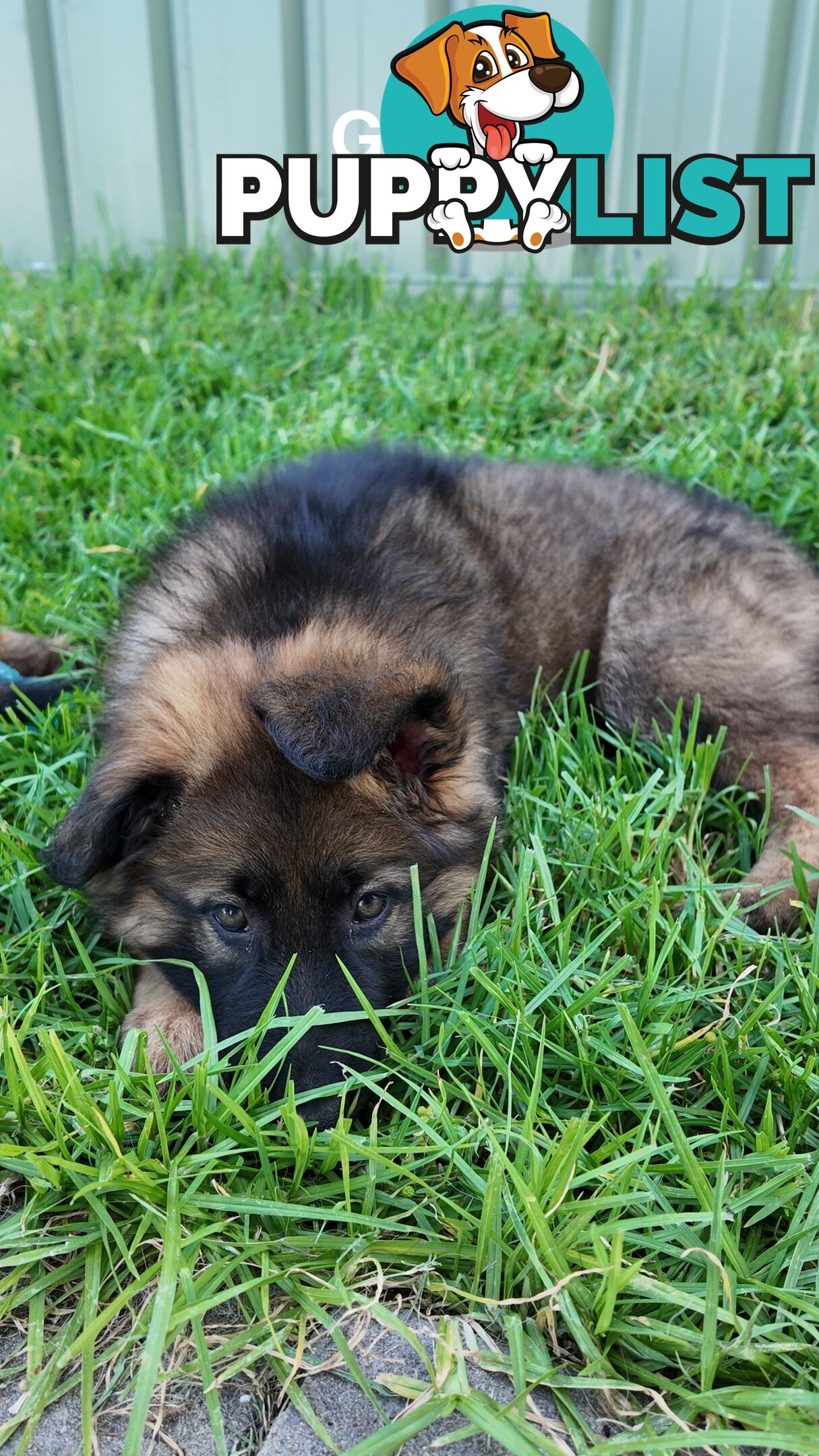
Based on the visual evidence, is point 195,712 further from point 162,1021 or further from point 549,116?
point 549,116

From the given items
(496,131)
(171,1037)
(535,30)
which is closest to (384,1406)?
(171,1037)

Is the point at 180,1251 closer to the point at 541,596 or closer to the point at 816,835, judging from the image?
the point at 816,835

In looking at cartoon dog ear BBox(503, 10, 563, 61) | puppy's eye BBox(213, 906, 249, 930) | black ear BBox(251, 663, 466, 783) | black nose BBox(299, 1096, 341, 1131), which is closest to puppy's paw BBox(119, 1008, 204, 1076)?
puppy's eye BBox(213, 906, 249, 930)

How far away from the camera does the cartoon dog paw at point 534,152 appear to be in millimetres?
4691

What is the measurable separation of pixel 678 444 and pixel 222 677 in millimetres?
2327

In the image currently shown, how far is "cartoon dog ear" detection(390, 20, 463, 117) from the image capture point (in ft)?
15.6

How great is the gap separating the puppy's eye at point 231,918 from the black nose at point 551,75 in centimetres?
427

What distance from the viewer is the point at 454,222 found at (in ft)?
16.6

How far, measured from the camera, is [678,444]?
3754mm

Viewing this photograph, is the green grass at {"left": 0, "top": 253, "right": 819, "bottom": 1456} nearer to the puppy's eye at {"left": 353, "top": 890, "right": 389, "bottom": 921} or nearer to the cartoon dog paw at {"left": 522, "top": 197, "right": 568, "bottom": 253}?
the puppy's eye at {"left": 353, "top": 890, "right": 389, "bottom": 921}

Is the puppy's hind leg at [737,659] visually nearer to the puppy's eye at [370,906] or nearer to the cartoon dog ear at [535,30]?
the puppy's eye at [370,906]

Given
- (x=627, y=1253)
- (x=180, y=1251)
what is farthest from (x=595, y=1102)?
(x=180, y=1251)

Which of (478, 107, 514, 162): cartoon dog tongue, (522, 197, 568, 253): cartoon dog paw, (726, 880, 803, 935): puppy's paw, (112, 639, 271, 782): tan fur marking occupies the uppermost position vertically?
(478, 107, 514, 162): cartoon dog tongue

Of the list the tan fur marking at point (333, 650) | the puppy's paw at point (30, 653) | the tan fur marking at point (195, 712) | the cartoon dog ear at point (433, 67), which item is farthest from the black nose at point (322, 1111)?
the cartoon dog ear at point (433, 67)
